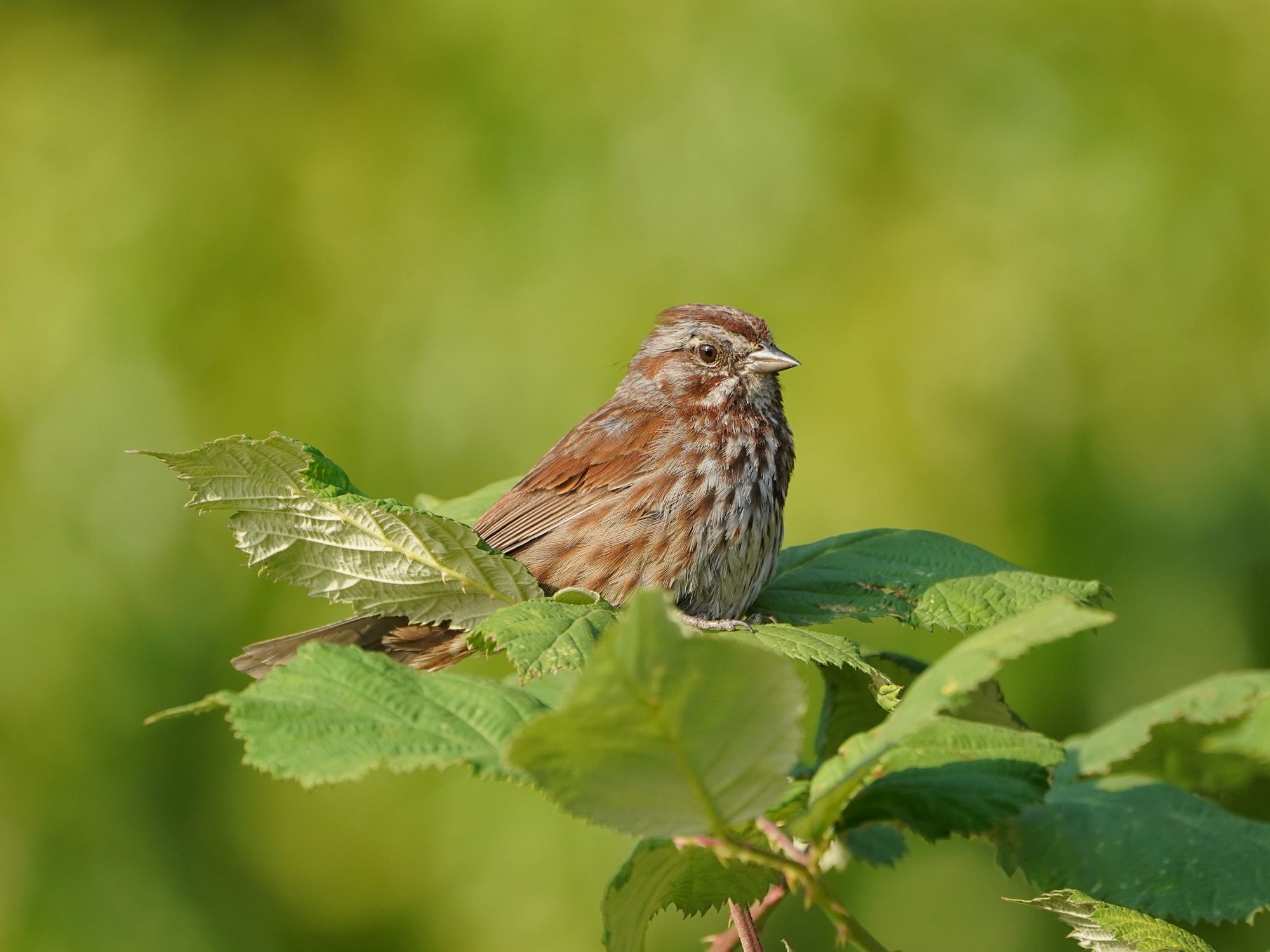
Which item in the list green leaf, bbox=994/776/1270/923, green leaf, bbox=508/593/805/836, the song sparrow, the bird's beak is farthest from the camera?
the bird's beak

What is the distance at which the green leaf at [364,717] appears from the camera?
1.20 metres

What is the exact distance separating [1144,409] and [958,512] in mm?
A: 689

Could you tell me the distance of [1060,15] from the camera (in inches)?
172

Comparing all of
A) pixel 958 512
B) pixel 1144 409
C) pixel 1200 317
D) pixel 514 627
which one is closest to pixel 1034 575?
pixel 514 627

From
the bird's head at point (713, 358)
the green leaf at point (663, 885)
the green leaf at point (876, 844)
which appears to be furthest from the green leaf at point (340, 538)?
the bird's head at point (713, 358)

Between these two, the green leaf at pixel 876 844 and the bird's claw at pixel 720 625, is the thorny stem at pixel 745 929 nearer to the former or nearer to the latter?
the bird's claw at pixel 720 625

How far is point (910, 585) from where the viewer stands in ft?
7.08

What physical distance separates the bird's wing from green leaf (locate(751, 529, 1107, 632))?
68 cm

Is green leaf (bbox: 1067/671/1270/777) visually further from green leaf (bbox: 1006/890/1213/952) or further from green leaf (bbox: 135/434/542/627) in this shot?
green leaf (bbox: 135/434/542/627)

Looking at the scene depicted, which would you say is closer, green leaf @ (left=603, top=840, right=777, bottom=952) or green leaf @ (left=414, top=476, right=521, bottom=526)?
green leaf @ (left=603, top=840, right=777, bottom=952)

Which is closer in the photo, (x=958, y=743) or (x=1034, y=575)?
(x=958, y=743)

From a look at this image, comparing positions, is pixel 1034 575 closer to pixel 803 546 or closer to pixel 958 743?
pixel 803 546

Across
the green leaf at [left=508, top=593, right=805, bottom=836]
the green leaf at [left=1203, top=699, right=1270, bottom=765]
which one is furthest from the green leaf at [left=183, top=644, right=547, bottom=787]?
the green leaf at [left=1203, top=699, right=1270, bottom=765]

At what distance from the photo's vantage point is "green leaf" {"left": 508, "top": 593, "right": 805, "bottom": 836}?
1.02 m
